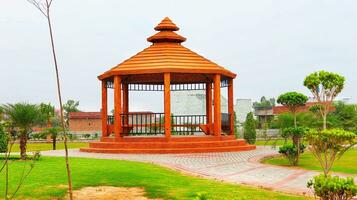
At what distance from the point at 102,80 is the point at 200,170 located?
10.8 m

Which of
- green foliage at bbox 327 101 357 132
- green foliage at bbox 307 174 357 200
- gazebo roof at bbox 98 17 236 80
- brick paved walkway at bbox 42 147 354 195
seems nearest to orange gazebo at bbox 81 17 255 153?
gazebo roof at bbox 98 17 236 80

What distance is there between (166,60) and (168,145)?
399 centimetres

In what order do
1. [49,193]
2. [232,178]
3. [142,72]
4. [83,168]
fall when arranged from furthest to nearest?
[142,72] → [83,168] → [232,178] → [49,193]

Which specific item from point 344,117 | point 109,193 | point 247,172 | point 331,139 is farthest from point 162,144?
point 344,117

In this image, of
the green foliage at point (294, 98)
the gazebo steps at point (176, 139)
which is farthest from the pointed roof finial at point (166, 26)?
the green foliage at point (294, 98)

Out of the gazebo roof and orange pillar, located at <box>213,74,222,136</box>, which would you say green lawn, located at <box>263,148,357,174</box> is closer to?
orange pillar, located at <box>213,74,222,136</box>

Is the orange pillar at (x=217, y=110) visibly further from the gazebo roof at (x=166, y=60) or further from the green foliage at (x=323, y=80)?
the green foliage at (x=323, y=80)

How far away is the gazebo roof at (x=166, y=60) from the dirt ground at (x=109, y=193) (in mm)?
10628

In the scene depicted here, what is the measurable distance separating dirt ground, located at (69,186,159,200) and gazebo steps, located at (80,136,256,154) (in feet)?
30.6

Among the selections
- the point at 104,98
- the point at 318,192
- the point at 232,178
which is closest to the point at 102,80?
the point at 104,98

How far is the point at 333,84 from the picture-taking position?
26812 millimetres

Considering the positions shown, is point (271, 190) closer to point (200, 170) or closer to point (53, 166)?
point (200, 170)

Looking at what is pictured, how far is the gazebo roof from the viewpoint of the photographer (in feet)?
65.0

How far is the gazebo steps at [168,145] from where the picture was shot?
744 inches
